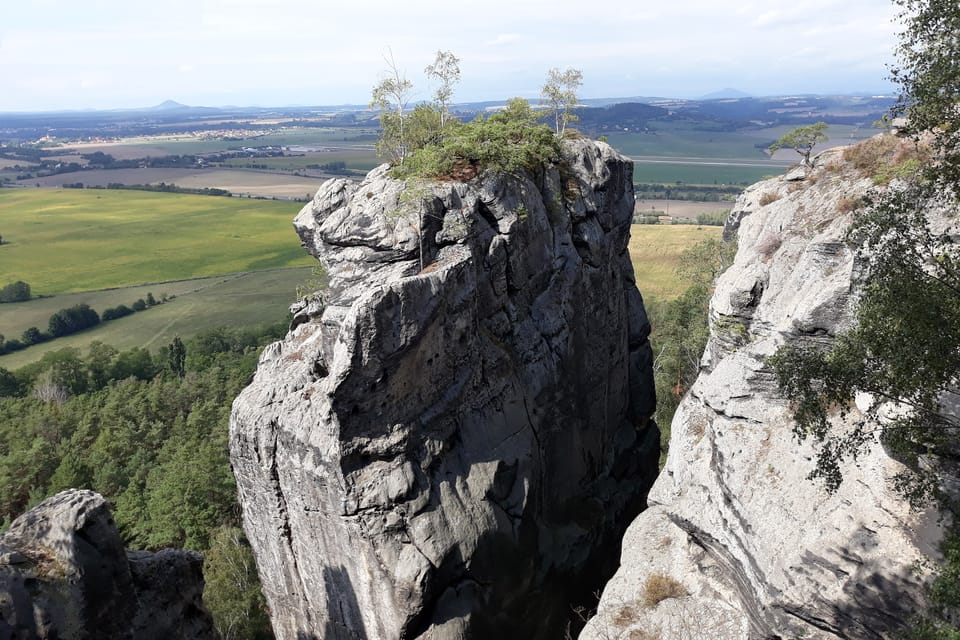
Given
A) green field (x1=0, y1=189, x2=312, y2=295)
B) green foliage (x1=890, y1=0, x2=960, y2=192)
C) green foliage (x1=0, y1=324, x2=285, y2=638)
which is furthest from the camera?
green field (x1=0, y1=189, x2=312, y2=295)

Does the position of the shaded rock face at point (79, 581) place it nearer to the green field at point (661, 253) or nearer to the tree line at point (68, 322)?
the green field at point (661, 253)

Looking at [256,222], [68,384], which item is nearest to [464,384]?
[68,384]

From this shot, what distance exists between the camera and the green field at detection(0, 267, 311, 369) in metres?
87.8

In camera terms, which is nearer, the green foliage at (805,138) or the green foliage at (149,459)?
the green foliage at (149,459)

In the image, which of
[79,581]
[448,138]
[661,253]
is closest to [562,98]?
[448,138]

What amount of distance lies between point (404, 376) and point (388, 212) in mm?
6121

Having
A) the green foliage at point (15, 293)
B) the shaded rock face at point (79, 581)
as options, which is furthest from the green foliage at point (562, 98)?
the green foliage at point (15, 293)

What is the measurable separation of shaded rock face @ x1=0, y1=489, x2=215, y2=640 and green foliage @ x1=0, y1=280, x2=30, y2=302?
373ft

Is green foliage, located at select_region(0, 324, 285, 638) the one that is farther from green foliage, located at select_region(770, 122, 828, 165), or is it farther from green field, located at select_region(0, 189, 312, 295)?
green field, located at select_region(0, 189, 312, 295)

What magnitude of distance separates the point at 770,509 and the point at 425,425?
1080cm

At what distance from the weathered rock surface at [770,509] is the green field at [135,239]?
118 meters

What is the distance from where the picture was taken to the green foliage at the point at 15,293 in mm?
102938

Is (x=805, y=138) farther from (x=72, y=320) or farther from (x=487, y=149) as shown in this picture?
(x=72, y=320)

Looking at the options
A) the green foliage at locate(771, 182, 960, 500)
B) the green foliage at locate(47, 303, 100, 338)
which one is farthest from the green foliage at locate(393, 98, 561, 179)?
the green foliage at locate(47, 303, 100, 338)
